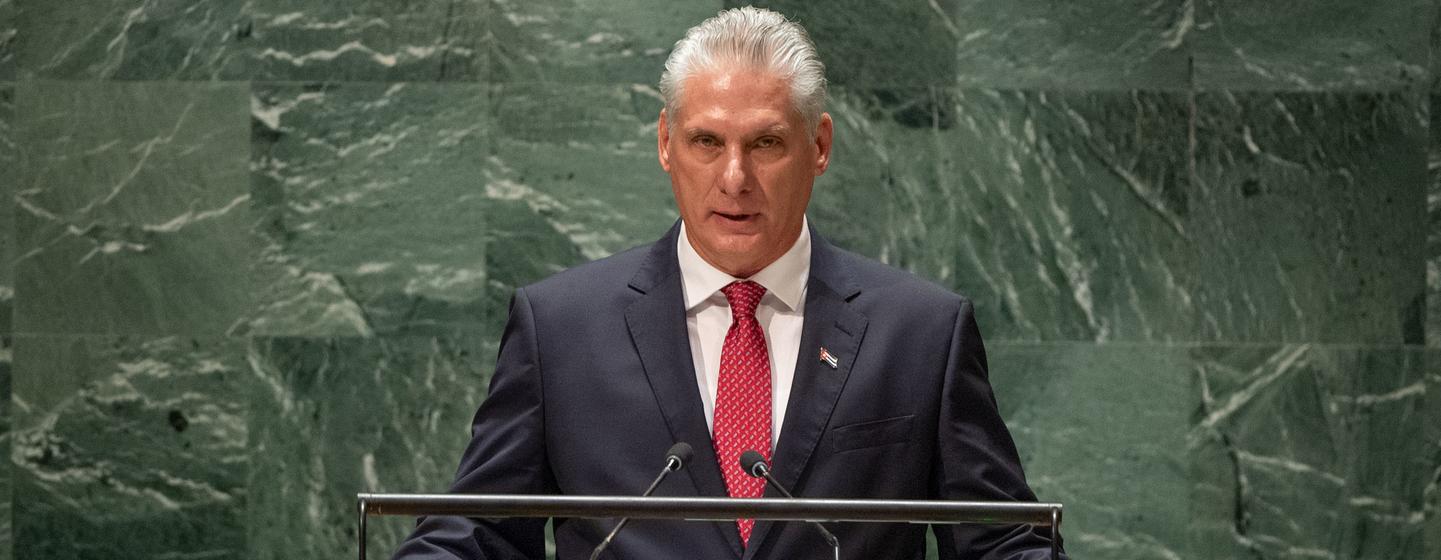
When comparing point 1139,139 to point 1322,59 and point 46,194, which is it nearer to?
point 1322,59

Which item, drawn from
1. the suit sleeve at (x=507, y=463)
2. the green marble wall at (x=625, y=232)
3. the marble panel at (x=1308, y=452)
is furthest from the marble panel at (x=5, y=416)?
the marble panel at (x=1308, y=452)

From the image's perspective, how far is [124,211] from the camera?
149 inches

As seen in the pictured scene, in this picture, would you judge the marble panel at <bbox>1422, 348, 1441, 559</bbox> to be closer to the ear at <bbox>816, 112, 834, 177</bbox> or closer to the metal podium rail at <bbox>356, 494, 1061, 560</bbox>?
the ear at <bbox>816, 112, 834, 177</bbox>

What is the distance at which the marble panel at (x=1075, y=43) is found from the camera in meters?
3.77

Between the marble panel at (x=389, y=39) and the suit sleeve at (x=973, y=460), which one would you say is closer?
the suit sleeve at (x=973, y=460)

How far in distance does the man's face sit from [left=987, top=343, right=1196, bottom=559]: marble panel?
5.28 feet

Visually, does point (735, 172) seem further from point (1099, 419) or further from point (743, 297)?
point (1099, 419)

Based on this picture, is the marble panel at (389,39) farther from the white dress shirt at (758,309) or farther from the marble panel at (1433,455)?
the marble panel at (1433,455)

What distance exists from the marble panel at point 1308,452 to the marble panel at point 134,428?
235 centimetres

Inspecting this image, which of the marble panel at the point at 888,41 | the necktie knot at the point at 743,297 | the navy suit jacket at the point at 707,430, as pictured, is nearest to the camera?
the navy suit jacket at the point at 707,430

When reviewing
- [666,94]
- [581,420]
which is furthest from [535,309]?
[666,94]

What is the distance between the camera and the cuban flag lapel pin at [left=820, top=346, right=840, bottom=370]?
2.33m

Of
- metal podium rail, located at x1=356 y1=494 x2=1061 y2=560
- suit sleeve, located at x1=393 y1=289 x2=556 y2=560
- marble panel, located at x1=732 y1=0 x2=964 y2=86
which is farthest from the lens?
marble panel, located at x1=732 y1=0 x2=964 y2=86

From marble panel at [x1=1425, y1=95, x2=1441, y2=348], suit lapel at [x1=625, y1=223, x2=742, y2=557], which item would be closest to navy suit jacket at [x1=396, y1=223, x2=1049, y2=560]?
suit lapel at [x1=625, y1=223, x2=742, y2=557]
